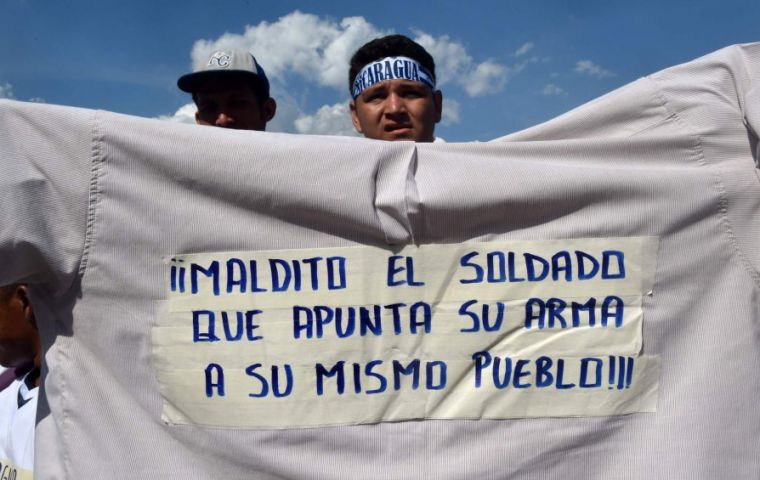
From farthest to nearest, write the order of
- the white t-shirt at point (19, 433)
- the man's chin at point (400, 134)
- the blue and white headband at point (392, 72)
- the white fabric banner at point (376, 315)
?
the blue and white headband at point (392, 72), the man's chin at point (400, 134), the white t-shirt at point (19, 433), the white fabric banner at point (376, 315)

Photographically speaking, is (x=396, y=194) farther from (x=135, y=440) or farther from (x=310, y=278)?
(x=135, y=440)

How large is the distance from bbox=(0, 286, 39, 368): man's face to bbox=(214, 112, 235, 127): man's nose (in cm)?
102

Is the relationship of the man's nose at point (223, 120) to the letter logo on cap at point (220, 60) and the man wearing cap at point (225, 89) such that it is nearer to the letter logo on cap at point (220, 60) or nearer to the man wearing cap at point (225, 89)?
the man wearing cap at point (225, 89)

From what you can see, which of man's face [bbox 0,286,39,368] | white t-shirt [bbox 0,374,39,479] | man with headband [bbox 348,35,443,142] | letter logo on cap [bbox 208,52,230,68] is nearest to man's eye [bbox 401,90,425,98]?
man with headband [bbox 348,35,443,142]

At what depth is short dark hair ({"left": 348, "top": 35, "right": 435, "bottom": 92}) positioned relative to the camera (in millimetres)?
2725

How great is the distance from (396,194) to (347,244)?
7.5 inches

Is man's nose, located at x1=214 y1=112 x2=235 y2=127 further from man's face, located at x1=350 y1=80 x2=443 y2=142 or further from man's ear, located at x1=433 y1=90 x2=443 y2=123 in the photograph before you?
man's ear, located at x1=433 y1=90 x2=443 y2=123

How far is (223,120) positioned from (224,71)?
23 centimetres

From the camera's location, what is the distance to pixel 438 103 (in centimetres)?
279

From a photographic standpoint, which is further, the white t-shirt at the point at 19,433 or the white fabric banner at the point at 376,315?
the white t-shirt at the point at 19,433

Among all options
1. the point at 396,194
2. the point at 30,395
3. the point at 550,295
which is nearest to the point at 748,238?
the point at 550,295

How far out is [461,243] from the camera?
1.78 meters

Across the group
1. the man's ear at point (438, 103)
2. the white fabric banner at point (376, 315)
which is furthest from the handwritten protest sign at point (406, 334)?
the man's ear at point (438, 103)

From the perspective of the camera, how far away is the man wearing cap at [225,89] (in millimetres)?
2920
